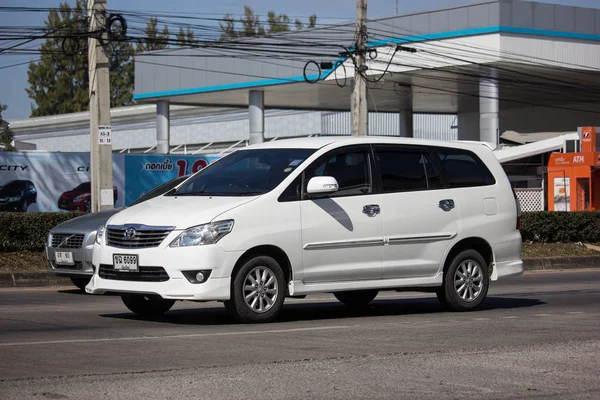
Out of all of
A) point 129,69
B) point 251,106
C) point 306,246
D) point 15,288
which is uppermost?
point 129,69

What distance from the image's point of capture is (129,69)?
88.8 meters

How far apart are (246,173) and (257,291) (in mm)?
1372

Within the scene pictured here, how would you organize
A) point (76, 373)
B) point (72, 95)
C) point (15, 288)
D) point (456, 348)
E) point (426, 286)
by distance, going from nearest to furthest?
point (76, 373), point (456, 348), point (426, 286), point (15, 288), point (72, 95)

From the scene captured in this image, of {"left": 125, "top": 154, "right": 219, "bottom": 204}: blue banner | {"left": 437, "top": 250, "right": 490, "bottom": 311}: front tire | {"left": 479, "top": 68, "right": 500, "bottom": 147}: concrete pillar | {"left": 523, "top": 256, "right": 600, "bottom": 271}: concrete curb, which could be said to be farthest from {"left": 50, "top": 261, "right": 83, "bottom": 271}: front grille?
{"left": 479, "top": 68, "right": 500, "bottom": 147}: concrete pillar

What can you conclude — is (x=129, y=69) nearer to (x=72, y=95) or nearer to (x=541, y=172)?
(x=72, y=95)

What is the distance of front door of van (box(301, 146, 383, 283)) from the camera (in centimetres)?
1012

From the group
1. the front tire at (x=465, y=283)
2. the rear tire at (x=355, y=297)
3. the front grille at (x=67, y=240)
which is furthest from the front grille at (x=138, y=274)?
the front grille at (x=67, y=240)

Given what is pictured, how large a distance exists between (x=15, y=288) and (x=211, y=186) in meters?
6.84

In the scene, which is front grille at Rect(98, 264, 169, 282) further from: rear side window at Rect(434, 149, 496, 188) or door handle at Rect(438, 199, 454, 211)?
rear side window at Rect(434, 149, 496, 188)

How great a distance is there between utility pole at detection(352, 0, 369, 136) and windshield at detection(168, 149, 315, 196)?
15486 millimetres

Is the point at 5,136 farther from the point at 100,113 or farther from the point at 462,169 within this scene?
the point at 462,169

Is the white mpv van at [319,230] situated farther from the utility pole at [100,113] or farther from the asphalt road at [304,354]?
the utility pole at [100,113]

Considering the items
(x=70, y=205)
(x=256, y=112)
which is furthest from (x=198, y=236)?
(x=256, y=112)

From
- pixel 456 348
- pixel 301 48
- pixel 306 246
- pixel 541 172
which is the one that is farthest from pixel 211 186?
pixel 301 48
